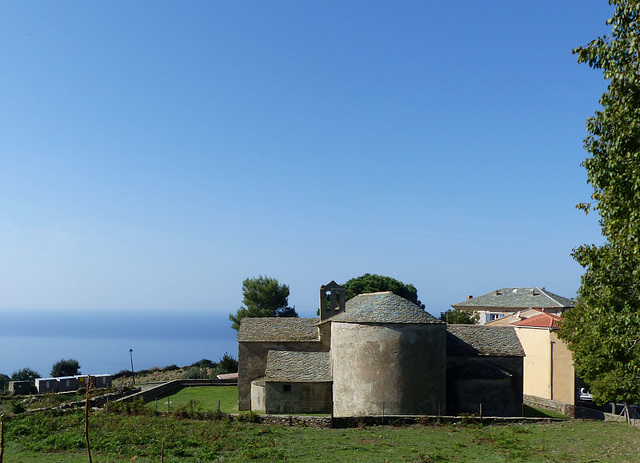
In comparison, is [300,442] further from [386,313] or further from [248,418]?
Answer: [386,313]

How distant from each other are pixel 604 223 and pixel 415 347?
1592cm

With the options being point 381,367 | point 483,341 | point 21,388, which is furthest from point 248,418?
point 21,388

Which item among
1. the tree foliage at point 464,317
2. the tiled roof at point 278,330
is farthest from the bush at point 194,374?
the tree foliage at point 464,317

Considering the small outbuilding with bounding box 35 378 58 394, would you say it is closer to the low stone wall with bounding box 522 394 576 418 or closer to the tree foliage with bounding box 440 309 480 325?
the low stone wall with bounding box 522 394 576 418

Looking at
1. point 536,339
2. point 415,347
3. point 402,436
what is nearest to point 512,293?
point 536,339

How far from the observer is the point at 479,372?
3319 cm

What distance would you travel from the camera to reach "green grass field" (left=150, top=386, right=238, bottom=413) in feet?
117

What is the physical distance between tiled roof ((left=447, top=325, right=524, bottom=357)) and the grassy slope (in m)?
7.33

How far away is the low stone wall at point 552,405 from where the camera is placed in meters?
33.4

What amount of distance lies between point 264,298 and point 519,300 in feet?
121

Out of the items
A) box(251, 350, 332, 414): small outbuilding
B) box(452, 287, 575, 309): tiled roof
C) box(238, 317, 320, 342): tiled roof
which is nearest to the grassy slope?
box(251, 350, 332, 414): small outbuilding

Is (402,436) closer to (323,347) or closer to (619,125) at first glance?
(323,347)

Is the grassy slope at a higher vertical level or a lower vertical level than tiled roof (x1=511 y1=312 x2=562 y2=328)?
Answer: lower

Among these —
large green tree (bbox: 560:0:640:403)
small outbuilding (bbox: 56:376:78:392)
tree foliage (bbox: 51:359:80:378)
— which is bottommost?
tree foliage (bbox: 51:359:80:378)
